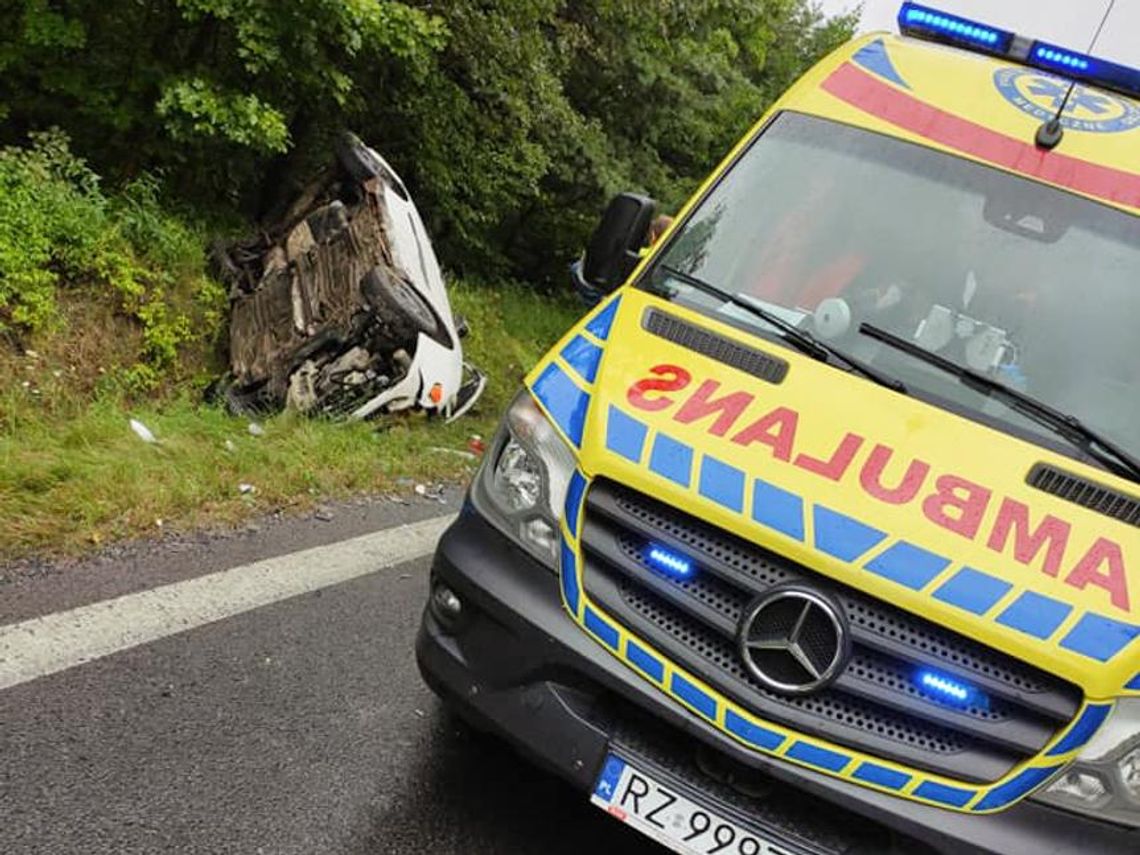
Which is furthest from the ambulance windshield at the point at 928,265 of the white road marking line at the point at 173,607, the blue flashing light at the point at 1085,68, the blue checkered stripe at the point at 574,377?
the white road marking line at the point at 173,607

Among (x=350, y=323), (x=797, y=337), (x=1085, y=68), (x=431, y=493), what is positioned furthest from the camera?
(x=350, y=323)

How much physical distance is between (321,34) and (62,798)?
20.3 feet

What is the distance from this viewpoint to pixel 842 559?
2.12 metres

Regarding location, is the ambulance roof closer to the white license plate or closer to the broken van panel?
the white license plate

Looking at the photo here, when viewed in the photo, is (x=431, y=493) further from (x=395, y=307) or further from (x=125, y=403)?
(x=125, y=403)

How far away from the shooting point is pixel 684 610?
227 cm

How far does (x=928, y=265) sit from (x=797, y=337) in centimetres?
62

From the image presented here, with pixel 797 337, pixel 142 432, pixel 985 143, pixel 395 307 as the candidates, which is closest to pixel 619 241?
pixel 797 337

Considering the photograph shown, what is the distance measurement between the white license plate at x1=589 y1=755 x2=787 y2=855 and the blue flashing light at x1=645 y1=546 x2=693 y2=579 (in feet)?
1.55

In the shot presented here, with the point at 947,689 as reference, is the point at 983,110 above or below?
above

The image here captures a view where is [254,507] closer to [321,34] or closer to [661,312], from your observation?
[661,312]

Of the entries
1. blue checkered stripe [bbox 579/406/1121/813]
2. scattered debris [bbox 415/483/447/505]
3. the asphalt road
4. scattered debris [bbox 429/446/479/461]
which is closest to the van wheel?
scattered debris [bbox 429/446/479/461]

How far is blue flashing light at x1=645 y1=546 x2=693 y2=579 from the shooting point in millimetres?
2279

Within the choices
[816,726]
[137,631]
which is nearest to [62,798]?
[137,631]
